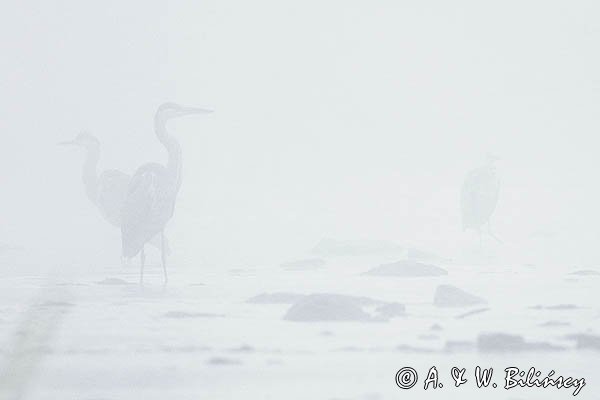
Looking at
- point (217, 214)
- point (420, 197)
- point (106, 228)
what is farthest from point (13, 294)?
point (420, 197)

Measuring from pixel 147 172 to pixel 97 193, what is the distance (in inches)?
218

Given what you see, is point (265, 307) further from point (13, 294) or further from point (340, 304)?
point (13, 294)

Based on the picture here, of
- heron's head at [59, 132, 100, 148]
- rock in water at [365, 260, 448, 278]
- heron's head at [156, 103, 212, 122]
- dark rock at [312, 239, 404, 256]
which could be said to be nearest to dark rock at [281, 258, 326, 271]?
rock in water at [365, 260, 448, 278]

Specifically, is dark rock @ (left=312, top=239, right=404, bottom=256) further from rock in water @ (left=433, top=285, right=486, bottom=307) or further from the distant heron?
rock in water @ (left=433, top=285, right=486, bottom=307)

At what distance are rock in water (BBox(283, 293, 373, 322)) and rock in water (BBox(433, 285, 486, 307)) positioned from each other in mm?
1147

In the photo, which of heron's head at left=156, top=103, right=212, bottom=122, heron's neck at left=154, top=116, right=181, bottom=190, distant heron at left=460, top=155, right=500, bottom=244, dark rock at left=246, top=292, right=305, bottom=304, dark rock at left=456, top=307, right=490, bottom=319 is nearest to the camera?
dark rock at left=456, top=307, right=490, bottom=319

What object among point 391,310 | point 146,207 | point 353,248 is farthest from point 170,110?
point 391,310

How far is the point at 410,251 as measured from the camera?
664 inches

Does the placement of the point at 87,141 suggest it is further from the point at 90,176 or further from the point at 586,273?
the point at 586,273

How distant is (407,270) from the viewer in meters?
13.8

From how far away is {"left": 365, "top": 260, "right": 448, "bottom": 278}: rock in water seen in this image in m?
13.7

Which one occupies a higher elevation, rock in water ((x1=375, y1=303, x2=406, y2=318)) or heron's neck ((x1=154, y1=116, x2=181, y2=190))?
heron's neck ((x1=154, y1=116, x2=181, y2=190))

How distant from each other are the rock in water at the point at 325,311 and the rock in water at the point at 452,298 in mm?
1147

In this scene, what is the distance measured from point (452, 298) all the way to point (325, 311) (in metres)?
1.60
